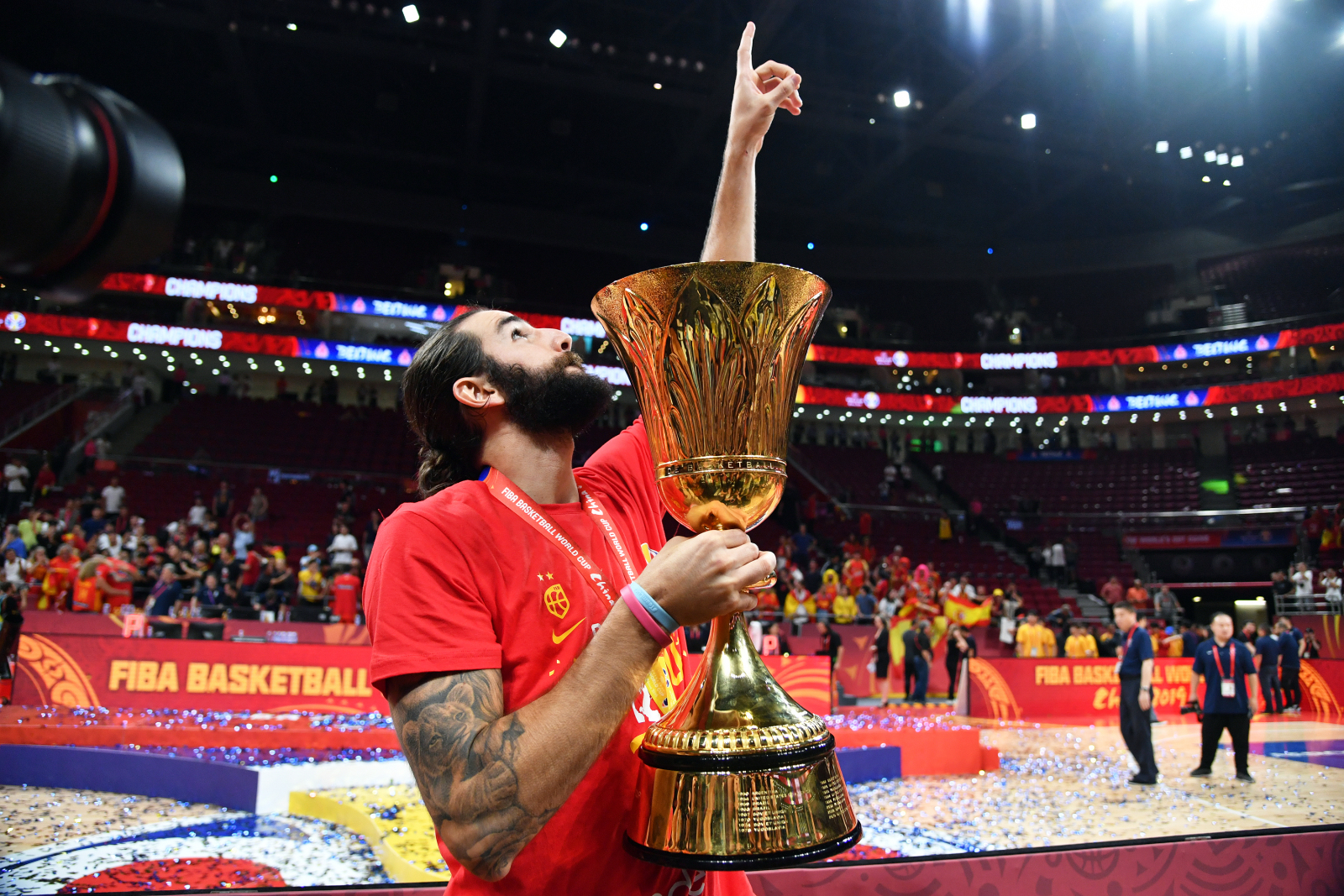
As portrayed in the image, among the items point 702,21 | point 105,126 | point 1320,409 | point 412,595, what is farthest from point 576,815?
point 1320,409

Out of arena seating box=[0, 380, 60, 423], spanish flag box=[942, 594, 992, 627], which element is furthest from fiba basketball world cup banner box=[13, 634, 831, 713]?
arena seating box=[0, 380, 60, 423]

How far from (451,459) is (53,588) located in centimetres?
1125

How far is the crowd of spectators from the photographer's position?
966 centimetres

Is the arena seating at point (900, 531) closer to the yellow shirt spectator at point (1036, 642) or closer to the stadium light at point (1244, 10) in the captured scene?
the yellow shirt spectator at point (1036, 642)

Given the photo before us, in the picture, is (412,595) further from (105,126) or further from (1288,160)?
(1288,160)

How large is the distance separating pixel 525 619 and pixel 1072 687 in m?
12.5

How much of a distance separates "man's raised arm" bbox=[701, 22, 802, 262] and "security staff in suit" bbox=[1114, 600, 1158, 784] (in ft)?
23.1

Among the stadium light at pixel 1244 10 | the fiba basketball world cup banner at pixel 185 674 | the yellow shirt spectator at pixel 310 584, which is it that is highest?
the stadium light at pixel 1244 10

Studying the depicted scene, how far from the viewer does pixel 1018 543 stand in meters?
23.4

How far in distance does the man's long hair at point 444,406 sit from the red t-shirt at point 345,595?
1018 centimetres

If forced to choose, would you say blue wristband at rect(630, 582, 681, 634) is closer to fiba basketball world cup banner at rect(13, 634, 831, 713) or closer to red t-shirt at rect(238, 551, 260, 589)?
fiba basketball world cup banner at rect(13, 634, 831, 713)

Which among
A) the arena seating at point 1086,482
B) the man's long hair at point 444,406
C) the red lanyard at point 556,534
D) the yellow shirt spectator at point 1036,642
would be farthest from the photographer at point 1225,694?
the arena seating at point 1086,482

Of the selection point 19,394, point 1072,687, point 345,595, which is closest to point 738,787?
point 345,595

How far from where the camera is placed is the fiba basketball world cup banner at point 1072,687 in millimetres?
11211
